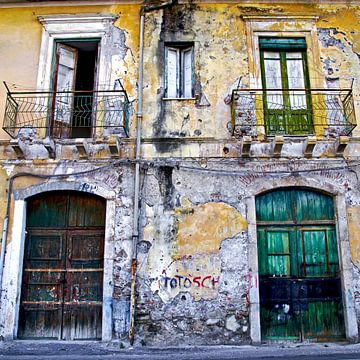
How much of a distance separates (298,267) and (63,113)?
18.7 ft

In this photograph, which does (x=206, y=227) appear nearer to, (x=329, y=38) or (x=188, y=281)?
(x=188, y=281)

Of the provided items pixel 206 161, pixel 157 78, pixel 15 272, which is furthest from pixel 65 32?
pixel 15 272

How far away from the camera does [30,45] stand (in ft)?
31.2

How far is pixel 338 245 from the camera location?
8406 mm

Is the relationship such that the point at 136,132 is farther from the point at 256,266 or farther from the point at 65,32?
the point at 256,266

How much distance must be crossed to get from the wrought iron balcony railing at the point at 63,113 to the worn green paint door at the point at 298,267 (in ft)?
11.0

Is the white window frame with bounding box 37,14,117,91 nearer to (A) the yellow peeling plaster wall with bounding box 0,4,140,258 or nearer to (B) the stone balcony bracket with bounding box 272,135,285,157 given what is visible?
(A) the yellow peeling plaster wall with bounding box 0,4,140,258

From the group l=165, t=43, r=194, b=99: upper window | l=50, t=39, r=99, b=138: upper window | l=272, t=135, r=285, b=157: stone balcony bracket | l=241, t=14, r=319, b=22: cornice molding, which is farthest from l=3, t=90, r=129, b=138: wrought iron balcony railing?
l=241, t=14, r=319, b=22: cornice molding

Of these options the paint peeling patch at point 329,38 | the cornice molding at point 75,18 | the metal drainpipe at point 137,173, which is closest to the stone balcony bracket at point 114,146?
the metal drainpipe at point 137,173

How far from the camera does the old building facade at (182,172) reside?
26.8 ft

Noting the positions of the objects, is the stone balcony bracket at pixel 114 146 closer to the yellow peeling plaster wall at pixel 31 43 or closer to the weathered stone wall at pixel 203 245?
the weathered stone wall at pixel 203 245

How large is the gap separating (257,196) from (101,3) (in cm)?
540

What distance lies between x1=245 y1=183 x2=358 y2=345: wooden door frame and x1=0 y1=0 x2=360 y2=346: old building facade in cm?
3

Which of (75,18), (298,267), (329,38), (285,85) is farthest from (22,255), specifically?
(329,38)
